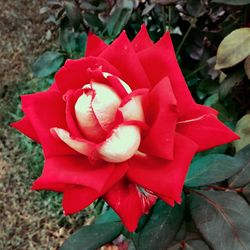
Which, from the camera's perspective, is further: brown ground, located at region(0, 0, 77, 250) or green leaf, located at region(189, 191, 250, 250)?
brown ground, located at region(0, 0, 77, 250)

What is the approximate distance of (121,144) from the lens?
558 millimetres

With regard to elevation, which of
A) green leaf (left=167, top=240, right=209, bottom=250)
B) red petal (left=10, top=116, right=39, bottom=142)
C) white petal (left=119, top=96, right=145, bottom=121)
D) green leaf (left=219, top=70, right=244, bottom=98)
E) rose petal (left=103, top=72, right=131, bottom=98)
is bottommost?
green leaf (left=167, top=240, right=209, bottom=250)

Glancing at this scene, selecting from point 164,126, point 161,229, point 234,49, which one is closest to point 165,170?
point 164,126

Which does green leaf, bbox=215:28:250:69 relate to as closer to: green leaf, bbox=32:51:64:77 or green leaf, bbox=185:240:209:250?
green leaf, bbox=185:240:209:250

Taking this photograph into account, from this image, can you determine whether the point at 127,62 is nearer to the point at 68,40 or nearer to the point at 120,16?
the point at 120,16

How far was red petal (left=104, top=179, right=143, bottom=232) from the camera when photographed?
0.58m

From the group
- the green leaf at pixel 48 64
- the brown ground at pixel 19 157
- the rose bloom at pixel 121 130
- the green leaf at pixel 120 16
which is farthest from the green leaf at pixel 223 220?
the brown ground at pixel 19 157

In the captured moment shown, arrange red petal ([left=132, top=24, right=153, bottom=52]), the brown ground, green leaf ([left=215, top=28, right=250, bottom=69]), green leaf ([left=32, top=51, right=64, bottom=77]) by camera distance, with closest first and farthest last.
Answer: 1. red petal ([left=132, top=24, right=153, bottom=52])
2. green leaf ([left=215, top=28, right=250, bottom=69])
3. green leaf ([left=32, top=51, right=64, bottom=77])
4. the brown ground

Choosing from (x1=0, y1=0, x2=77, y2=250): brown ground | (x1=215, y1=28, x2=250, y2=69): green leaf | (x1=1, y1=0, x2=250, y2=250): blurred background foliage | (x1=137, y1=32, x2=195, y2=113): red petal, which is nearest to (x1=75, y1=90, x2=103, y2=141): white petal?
(x1=137, y1=32, x2=195, y2=113): red petal

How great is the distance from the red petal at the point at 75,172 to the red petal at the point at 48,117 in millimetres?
10

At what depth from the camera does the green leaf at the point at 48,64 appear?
52.6 inches

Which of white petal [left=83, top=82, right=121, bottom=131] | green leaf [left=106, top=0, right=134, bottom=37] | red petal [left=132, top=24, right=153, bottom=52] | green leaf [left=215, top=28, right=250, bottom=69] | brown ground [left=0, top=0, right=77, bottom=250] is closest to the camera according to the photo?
white petal [left=83, top=82, right=121, bottom=131]

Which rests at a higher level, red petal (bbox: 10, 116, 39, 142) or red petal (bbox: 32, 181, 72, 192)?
red petal (bbox: 10, 116, 39, 142)

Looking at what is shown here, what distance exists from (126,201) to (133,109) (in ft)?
0.33
